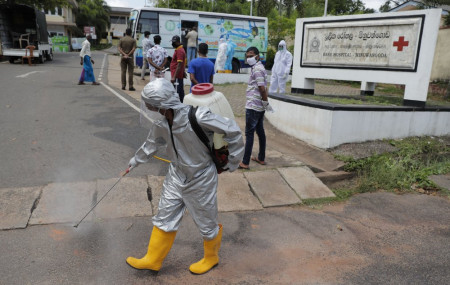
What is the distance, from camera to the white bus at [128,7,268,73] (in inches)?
596

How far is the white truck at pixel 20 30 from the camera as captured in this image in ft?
60.9

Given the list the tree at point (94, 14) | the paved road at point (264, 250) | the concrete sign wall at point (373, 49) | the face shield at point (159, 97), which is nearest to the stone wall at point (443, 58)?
the concrete sign wall at point (373, 49)

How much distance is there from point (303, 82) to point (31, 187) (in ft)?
20.7

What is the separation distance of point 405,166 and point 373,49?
2.56 meters

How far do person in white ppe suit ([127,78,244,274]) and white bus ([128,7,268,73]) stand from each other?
13.2 meters

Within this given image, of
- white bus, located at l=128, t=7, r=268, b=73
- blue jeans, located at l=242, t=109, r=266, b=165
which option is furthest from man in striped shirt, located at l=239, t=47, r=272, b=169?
white bus, located at l=128, t=7, r=268, b=73

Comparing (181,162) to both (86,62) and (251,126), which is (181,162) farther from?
(86,62)

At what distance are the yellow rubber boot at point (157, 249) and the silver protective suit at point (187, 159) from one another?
0.09 m

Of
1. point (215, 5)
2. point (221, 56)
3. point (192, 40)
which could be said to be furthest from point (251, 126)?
point (215, 5)

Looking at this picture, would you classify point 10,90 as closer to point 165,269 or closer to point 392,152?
point 165,269

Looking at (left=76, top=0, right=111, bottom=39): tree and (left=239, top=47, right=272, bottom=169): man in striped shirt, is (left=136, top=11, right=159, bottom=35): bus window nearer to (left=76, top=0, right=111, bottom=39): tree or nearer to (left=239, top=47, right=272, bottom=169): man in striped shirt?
(left=239, top=47, right=272, bottom=169): man in striped shirt

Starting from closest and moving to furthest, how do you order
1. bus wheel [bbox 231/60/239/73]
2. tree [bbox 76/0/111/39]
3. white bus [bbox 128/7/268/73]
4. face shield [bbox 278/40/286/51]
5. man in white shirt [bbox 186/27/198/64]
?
face shield [bbox 278/40/286/51] < man in white shirt [bbox 186/27/198/64] < white bus [bbox 128/7/268/73] < bus wheel [bbox 231/60/239/73] < tree [bbox 76/0/111/39]

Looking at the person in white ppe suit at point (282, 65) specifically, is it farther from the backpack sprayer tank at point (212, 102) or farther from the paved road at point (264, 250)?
the backpack sprayer tank at point (212, 102)

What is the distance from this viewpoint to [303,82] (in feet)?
28.2
